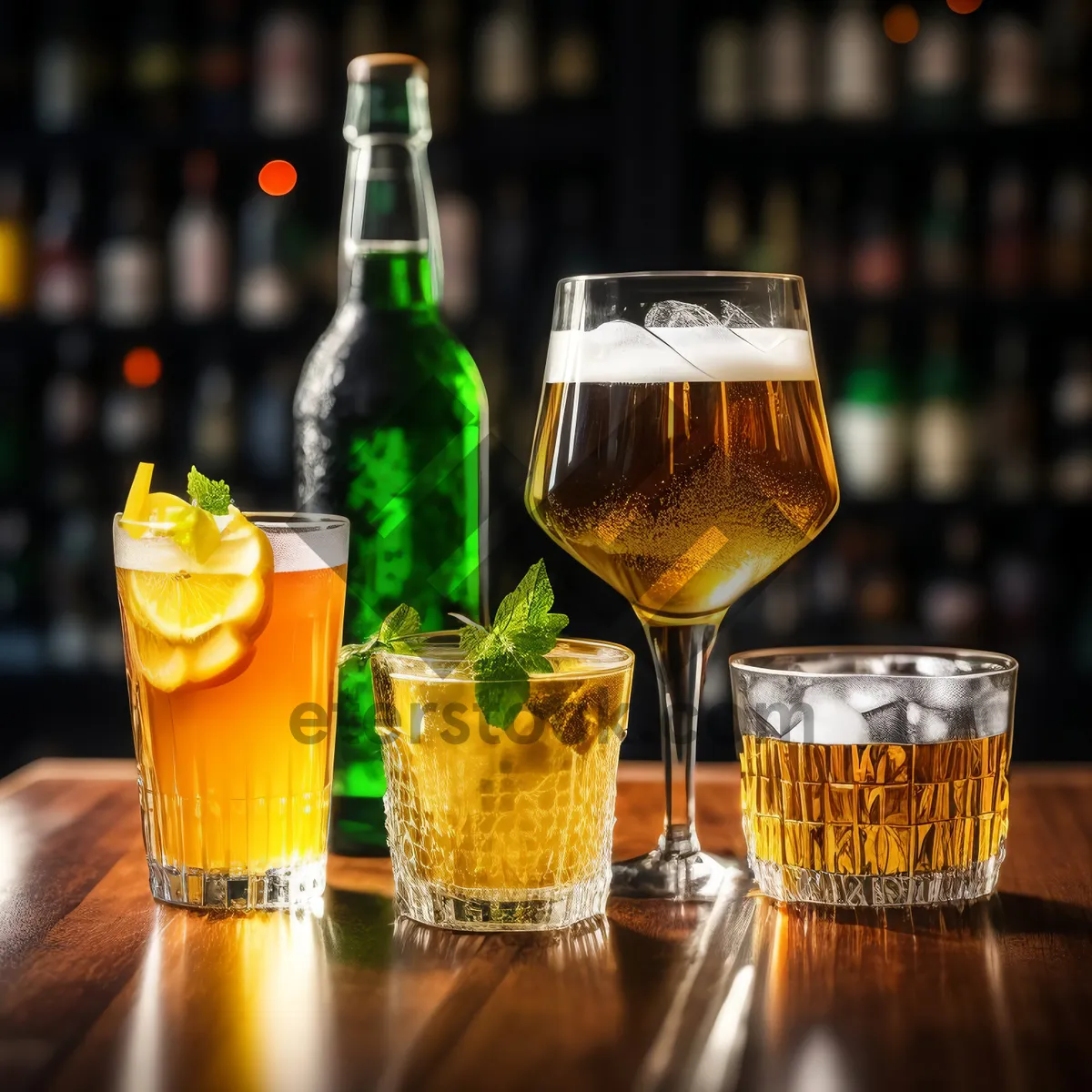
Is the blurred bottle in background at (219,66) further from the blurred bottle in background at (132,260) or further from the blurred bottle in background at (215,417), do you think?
the blurred bottle in background at (215,417)

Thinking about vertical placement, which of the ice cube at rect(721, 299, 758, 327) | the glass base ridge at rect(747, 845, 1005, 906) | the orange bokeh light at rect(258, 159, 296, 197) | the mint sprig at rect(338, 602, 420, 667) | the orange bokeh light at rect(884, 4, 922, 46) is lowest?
the glass base ridge at rect(747, 845, 1005, 906)

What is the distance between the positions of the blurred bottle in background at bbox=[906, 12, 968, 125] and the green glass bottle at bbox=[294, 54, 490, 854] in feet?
5.78

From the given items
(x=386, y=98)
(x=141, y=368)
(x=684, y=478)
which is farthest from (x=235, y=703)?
(x=141, y=368)

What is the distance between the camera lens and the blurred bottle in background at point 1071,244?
7.96ft

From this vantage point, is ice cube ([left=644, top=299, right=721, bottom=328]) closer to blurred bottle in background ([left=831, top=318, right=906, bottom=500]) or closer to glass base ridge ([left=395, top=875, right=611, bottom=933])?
glass base ridge ([left=395, top=875, right=611, bottom=933])

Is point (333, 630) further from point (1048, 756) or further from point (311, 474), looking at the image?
point (1048, 756)

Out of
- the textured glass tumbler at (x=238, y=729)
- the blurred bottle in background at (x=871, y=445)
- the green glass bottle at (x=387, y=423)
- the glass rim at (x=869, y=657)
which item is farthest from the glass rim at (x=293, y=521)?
the blurred bottle in background at (x=871, y=445)

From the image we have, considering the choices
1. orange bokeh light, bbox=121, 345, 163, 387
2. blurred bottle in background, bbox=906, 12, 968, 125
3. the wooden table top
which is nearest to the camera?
the wooden table top

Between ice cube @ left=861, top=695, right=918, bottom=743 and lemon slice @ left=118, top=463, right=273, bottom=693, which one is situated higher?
lemon slice @ left=118, top=463, right=273, bottom=693

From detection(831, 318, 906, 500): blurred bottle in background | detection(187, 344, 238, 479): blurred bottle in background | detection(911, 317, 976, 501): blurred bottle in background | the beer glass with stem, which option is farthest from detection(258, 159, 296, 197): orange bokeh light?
the beer glass with stem

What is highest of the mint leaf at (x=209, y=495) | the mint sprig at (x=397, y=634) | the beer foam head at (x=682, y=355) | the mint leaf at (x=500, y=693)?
the beer foam head at (x=682, y=355)

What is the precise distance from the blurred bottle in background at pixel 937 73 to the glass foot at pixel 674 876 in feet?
6.39

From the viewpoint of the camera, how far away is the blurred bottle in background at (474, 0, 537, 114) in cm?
247

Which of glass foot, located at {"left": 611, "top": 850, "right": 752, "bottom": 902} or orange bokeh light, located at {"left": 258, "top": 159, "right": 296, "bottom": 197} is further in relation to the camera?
orange bokeh light, located at {"left": 258, "top": 159, "right": 296, "bottom": 197}
